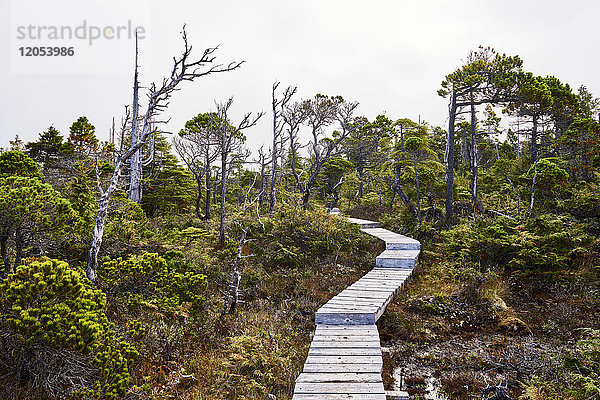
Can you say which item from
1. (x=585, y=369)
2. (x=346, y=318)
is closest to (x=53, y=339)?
(x=346, y=318)

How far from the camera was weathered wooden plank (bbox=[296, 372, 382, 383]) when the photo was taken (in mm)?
4558

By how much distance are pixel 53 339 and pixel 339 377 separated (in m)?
3.48

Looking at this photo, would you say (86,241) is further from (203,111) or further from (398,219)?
(203,111)

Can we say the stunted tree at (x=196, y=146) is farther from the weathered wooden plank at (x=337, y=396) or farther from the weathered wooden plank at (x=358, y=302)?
the weathered wooden plank at (x=337, y=396)

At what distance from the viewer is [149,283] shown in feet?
19.5

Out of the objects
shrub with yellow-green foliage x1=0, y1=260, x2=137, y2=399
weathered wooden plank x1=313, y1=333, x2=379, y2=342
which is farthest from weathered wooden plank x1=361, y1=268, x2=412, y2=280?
shrub with yellow-green foliage x1=0, y1=260, x2=137, y2=399

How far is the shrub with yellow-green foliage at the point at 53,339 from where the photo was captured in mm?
3838

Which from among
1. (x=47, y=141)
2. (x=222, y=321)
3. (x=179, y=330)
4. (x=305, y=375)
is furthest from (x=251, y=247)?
(x=47, y=141)

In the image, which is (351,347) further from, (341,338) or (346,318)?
(346,318)

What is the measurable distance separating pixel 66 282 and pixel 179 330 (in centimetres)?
262

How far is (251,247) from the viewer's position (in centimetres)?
1179

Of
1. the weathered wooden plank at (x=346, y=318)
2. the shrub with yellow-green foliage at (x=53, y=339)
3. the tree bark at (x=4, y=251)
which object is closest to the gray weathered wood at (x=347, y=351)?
the weathered wooden plank at (x=346, y=318)

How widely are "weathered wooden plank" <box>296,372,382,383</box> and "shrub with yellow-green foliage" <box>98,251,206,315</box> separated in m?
2.68

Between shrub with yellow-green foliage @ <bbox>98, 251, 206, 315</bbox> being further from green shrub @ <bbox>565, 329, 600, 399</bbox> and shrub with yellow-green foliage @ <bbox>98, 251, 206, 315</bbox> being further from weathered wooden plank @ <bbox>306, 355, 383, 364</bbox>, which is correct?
green shrub @ <bbox>565, 329, 600, 399</bbox>
